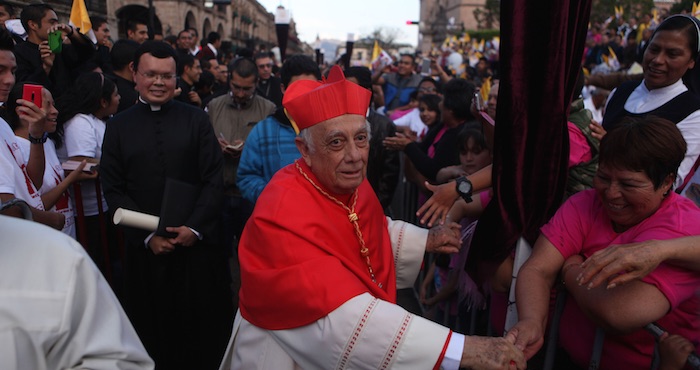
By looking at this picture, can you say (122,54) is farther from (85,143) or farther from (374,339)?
(374,339)

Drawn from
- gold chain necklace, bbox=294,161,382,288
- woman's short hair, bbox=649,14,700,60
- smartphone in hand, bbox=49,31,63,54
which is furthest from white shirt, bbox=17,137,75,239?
woman's short hair, bbox=649,14,700,60

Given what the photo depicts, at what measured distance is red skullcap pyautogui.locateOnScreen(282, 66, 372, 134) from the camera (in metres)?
2.00

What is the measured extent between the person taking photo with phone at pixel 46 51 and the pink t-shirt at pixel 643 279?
4.43 metres

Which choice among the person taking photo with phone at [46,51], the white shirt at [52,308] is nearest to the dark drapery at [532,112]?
the white shirt at [52,308]

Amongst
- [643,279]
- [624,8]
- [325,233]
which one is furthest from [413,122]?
[624,8]

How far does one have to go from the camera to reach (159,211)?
3.32 m

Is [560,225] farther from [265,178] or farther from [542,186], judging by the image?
[265,178]

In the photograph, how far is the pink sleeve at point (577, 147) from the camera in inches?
94.6

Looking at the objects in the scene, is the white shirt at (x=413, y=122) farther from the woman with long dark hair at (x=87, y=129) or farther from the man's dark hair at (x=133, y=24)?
the man's dark hair at (x=133, y=24)

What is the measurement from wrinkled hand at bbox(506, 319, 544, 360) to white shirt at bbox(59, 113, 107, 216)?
10.4ft

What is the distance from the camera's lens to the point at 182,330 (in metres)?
3.48

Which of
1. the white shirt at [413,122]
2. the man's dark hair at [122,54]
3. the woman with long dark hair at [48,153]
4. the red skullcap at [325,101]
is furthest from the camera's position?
the white shirt at [413,122]

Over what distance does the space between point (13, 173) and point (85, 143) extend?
131cm

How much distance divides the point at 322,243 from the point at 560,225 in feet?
3.34
